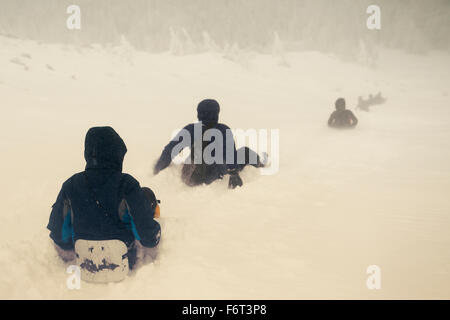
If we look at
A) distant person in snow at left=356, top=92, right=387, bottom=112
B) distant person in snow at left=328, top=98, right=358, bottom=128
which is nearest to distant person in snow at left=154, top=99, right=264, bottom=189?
distant person in snow at left=328, top=98, right=358, bottom=128

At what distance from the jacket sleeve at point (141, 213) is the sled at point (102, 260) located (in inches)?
5.7

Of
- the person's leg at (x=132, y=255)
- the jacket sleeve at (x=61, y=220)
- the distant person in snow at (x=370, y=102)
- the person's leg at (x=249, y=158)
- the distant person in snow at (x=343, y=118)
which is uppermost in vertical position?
the distant person in snow at (x=370, y=102)

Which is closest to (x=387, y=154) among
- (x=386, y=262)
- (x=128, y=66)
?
(x=386, y=262)

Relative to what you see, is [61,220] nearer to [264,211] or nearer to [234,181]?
[264,211]

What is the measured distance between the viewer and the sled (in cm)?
196

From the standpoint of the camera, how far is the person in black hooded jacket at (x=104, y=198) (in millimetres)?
1890

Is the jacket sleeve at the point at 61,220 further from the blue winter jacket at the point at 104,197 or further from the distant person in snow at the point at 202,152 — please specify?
the distant person in snow at the point at 202,152

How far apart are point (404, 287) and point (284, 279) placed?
74 centimetres

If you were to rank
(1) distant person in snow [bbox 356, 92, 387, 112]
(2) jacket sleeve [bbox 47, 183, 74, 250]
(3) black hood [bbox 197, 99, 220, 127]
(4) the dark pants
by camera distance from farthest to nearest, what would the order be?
(1) distant person in snow [bbox 356, 92, 387, 112]
(4) the dark pants
(3) black hood [bbox 197, 99, 220, 127]
(2) jacket sleeve [bbox 47, 183, 74, 250]

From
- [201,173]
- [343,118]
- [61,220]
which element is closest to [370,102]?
[343,118]

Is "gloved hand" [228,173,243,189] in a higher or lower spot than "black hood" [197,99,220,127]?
lower

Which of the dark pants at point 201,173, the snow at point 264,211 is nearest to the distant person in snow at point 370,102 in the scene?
the snow at point 264,211

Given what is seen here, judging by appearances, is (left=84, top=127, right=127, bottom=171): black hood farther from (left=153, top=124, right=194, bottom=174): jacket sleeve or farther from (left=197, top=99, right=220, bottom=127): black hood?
(left=197, top=99, right=220, bottom=127): black hood

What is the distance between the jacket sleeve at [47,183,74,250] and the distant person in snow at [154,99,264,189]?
1507 millimetres
